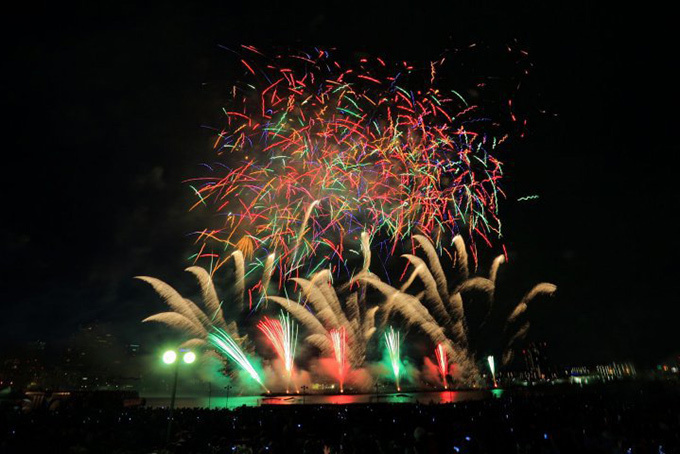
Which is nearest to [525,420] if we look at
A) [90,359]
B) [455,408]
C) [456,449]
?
[455,408]

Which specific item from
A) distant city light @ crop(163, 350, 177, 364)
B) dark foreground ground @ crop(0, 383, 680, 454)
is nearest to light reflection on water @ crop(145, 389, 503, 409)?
dark foreground ground @ crop(0, 383, 680, 454)

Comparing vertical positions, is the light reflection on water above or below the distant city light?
below

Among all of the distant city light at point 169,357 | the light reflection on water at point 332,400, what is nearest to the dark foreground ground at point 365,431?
the distant city light at point 169,357

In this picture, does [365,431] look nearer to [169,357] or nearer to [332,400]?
[169,357]

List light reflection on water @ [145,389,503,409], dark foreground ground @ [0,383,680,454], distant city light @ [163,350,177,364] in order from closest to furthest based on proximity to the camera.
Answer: dark foreground ground @ [0,383,680,454]
distant city light @ [163,350,177,364]
light reflection on water @ [145,389,503,409]

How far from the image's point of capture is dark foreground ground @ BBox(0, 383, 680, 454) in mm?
9875

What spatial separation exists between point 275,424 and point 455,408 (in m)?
8.78

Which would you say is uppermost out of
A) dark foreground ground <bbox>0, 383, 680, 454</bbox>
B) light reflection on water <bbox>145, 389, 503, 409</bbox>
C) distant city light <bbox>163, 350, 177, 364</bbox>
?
distant city light <bbox>163, 350, 177, 364</bbox>

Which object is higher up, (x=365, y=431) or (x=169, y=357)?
(x=169, y=357)

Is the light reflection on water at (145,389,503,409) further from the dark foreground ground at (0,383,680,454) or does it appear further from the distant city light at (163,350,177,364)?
the distant city light at (163,350,177,364)

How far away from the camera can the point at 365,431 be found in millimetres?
15828

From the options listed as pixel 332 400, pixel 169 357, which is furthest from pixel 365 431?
pixel 332 400

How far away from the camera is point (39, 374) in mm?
107812

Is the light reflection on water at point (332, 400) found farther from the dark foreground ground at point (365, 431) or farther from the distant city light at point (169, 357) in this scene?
the distant city light at point (169, 357)
